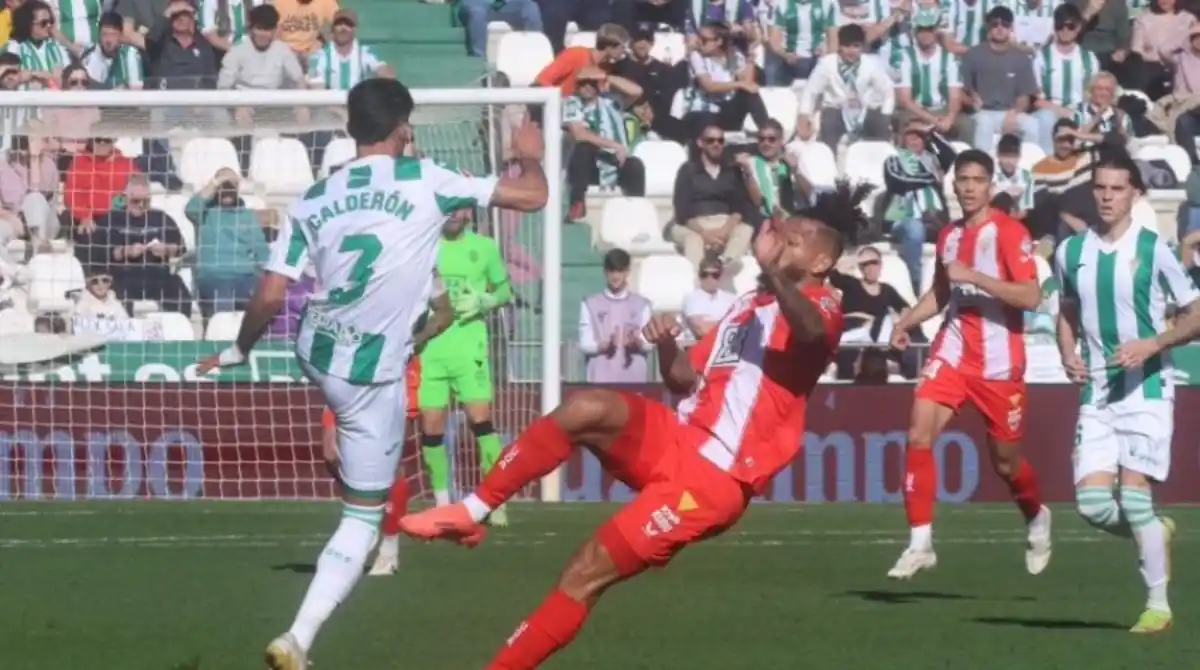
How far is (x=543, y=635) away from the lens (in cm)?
819

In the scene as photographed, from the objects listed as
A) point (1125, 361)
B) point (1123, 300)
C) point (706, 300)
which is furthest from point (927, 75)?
point (1125, 361)

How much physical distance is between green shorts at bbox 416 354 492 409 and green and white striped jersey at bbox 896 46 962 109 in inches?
392

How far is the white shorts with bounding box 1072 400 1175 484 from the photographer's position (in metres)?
11.3

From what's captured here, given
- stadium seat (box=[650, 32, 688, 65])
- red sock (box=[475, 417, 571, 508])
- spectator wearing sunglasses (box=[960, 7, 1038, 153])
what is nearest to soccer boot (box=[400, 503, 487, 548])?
red sock (box=[475, 417, 571, 508])

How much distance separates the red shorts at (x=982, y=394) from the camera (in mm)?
13523

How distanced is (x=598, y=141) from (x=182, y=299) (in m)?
5.13

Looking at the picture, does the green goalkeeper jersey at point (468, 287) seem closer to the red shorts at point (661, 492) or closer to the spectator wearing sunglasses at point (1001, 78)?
the red shorts at point (661, 492)

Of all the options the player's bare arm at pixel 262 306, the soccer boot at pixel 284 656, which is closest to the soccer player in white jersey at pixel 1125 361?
the player's bare arm at pixel 262 306

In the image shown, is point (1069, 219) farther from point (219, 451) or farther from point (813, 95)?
point (219, 451)

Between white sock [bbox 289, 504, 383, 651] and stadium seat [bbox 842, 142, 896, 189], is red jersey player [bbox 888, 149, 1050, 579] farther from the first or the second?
stadium seat [bbox 842, 142, 896, 189]

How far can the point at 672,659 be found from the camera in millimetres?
9953

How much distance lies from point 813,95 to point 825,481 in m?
5.68

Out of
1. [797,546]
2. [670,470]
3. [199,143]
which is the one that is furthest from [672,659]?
[199,143]

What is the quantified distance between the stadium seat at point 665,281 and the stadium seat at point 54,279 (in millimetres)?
5634
